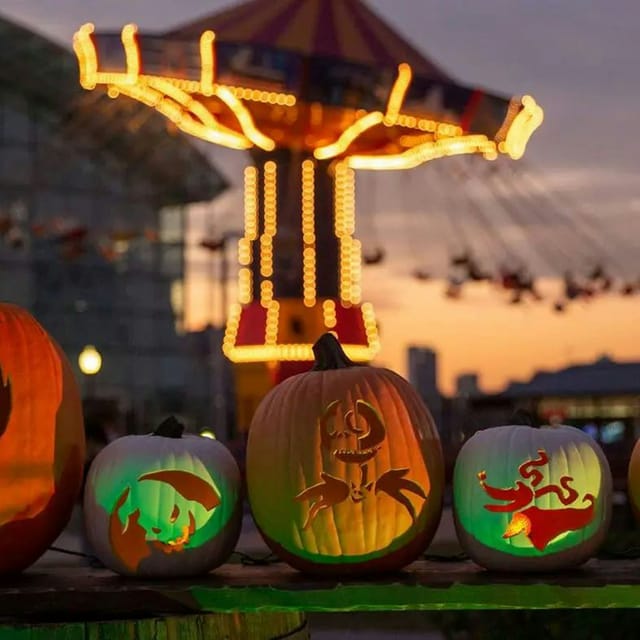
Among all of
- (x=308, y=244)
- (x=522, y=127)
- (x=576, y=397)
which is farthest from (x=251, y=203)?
(x=576, y=397)

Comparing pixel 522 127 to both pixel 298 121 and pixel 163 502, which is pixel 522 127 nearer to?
pixel 298 121

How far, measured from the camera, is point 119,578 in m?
4.21

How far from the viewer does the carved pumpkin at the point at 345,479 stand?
408cm

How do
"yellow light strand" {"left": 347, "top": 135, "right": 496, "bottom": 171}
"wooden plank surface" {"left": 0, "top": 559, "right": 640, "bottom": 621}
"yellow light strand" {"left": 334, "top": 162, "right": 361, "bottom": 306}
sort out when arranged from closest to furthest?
1. "wooden plank surface" {"left": 0, "top": 559, "right": 640, "bottom": 621}
2. "yellow light strand" {"left": 334, "top": 162, "right": 361, "bottom": 306}
3. "yellow light strand" {"left": 347, "top": 135, "right": 496, "bottom": 171}

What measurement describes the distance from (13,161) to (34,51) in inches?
165

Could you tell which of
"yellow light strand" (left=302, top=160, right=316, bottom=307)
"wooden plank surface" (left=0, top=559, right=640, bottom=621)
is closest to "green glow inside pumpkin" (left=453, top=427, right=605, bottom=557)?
"wooden plank surface" (left=0, top=559, right=640, bottom=621)

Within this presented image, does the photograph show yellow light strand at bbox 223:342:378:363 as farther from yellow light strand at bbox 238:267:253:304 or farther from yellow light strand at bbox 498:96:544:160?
yellow light strand at bbox 498:96:544:160

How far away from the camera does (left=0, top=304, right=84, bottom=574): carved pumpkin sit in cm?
418

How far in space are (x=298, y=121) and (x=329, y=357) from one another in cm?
1832

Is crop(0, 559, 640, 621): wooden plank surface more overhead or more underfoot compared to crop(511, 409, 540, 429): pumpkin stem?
more underfoot

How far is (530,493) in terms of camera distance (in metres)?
4.09

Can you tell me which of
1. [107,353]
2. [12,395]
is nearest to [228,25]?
[12,395]

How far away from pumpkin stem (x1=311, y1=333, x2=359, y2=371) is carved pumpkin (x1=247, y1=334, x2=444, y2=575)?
18 centimetres

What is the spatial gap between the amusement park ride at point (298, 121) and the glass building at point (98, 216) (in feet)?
77.5
